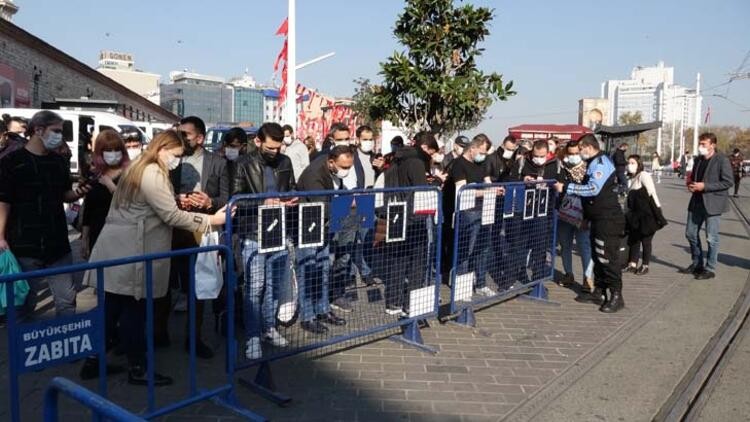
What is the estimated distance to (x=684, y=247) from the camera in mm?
11094

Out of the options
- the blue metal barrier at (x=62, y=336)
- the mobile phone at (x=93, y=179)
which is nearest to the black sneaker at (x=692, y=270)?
the blue metal barrier at (x=62, y=336)

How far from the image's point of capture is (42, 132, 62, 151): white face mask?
4.75 m

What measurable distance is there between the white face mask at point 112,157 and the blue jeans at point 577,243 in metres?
5.18

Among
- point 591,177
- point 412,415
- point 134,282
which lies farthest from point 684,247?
point 134,282

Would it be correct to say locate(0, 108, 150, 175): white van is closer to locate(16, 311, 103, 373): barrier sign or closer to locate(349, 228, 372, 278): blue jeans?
locate(349, 228, 372, 278): blue jeans

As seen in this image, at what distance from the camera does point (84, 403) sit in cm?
175

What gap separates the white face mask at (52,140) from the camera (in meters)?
4.75

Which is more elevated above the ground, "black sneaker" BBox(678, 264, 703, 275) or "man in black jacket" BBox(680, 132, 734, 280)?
"man in black jacket" BBox(680, 132, 734, 280)

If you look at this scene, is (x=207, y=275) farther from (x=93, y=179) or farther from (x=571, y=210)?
(x=571, y=210)

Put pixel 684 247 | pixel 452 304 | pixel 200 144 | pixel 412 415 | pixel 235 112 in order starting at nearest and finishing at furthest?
pixel 412 415
pixel 200 144
pixel 452 304
pixel 684 247
pixel 235 112

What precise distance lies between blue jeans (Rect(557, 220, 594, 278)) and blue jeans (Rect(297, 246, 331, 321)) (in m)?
3.83

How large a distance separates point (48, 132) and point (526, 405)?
413 centimetres

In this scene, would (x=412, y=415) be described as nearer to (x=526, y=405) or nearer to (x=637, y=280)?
(x=526, y=405)

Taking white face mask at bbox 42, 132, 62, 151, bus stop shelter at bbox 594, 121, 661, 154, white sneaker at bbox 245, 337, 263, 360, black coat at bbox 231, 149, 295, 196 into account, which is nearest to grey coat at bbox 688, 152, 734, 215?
black coat at bbox 231, 149, 295, 196
